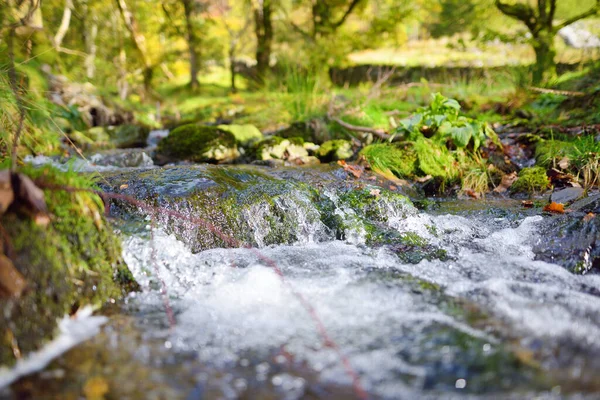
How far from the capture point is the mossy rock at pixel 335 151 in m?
5.12

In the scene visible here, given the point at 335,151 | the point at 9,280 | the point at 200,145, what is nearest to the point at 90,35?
the point at 200,145

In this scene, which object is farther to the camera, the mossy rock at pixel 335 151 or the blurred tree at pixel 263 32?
the blurred tree at pixel 263 32

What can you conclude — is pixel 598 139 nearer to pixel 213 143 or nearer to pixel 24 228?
pixel 213 143

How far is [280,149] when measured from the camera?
5266 millimetres

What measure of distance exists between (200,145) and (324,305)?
394cm

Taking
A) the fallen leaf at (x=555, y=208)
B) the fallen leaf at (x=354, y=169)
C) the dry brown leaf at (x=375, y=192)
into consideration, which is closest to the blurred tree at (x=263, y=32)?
the fallen leaf at (x=354, y=169)

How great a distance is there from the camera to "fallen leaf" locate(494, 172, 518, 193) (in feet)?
14.1

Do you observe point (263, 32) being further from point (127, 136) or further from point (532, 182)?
point (532, 182)

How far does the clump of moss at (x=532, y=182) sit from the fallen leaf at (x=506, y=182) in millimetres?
90

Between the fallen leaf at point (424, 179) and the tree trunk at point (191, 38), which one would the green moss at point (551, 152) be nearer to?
the fallen leaf at point (424, 179)

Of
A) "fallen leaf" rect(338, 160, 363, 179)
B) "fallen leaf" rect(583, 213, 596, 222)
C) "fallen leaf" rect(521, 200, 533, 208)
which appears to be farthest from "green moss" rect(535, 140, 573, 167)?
"fallen leaf" rect(338, 160, 363, 179)

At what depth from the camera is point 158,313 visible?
6.23 feet

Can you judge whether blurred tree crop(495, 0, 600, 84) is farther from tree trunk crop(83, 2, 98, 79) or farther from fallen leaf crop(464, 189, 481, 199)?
tree trunk crop(83, 2, 98, 79)

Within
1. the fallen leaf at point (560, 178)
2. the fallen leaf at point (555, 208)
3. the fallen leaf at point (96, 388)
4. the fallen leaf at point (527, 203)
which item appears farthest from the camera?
the fallen leaf at point (560, 178)
